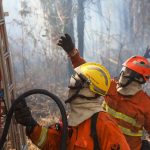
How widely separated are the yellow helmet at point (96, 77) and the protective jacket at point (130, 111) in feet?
3.93

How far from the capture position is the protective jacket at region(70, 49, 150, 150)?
12.3 ft

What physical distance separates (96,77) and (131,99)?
131 cm

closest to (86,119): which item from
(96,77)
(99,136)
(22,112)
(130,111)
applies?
(99,136)

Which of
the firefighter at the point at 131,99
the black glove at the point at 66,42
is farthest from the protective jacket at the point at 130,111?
the black glove at the point at 66,42

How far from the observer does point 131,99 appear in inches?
152

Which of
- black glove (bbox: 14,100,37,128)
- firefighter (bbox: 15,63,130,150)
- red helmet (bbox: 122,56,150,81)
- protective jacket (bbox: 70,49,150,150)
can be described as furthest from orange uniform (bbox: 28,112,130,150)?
red helmet (bbox: 122,56,150,81)

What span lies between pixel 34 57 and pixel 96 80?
9849 millimetres

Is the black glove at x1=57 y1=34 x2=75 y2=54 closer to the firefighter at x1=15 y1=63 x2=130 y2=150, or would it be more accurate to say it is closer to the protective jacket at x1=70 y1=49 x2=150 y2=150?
the protective jacket at x1=70 y1=49 x2=150 y2=150

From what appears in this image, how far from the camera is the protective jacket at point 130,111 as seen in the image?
148 inches

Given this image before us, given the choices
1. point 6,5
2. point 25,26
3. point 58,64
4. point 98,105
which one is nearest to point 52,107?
point 58,64

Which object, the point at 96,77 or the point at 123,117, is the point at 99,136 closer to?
the point at 96,77

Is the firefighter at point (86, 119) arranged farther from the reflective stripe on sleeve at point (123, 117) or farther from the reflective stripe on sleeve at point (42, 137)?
the reflective stripe on sleeve at point (123, 117)

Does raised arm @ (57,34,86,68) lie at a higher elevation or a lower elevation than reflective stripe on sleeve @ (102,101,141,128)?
higher

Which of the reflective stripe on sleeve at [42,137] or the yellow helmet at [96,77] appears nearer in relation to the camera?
the yellow helmet at [96,77]
